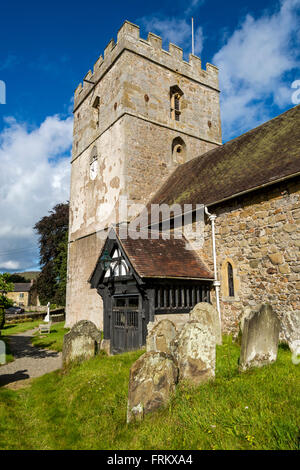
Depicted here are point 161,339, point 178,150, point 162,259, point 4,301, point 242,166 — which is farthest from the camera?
point 178,150

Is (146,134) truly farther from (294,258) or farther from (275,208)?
(294,258)

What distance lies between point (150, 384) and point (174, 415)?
0.58 metres

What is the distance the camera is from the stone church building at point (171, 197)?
366 inches

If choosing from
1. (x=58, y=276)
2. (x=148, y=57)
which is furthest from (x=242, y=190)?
(x=58, y=276)

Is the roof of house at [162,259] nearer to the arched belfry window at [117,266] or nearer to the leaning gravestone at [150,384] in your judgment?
the arched belfry window at [117,266]

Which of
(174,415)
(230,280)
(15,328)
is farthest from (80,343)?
(15,328)

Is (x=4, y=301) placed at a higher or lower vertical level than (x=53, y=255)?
lower

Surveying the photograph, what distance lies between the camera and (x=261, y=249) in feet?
31.7

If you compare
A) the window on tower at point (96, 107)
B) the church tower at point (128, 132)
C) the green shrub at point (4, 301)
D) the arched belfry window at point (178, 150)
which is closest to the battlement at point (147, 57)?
the church tower at point (128, 132)

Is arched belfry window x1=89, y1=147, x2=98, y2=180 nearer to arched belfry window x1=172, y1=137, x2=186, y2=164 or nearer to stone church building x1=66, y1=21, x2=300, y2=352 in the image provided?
stone church building x1=66, y1=21, x2=300, y2=352

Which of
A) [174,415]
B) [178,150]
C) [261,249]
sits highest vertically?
[178,150]

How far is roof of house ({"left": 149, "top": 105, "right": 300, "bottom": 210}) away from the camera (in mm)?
9859

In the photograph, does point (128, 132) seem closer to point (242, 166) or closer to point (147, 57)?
point (147, 57)
